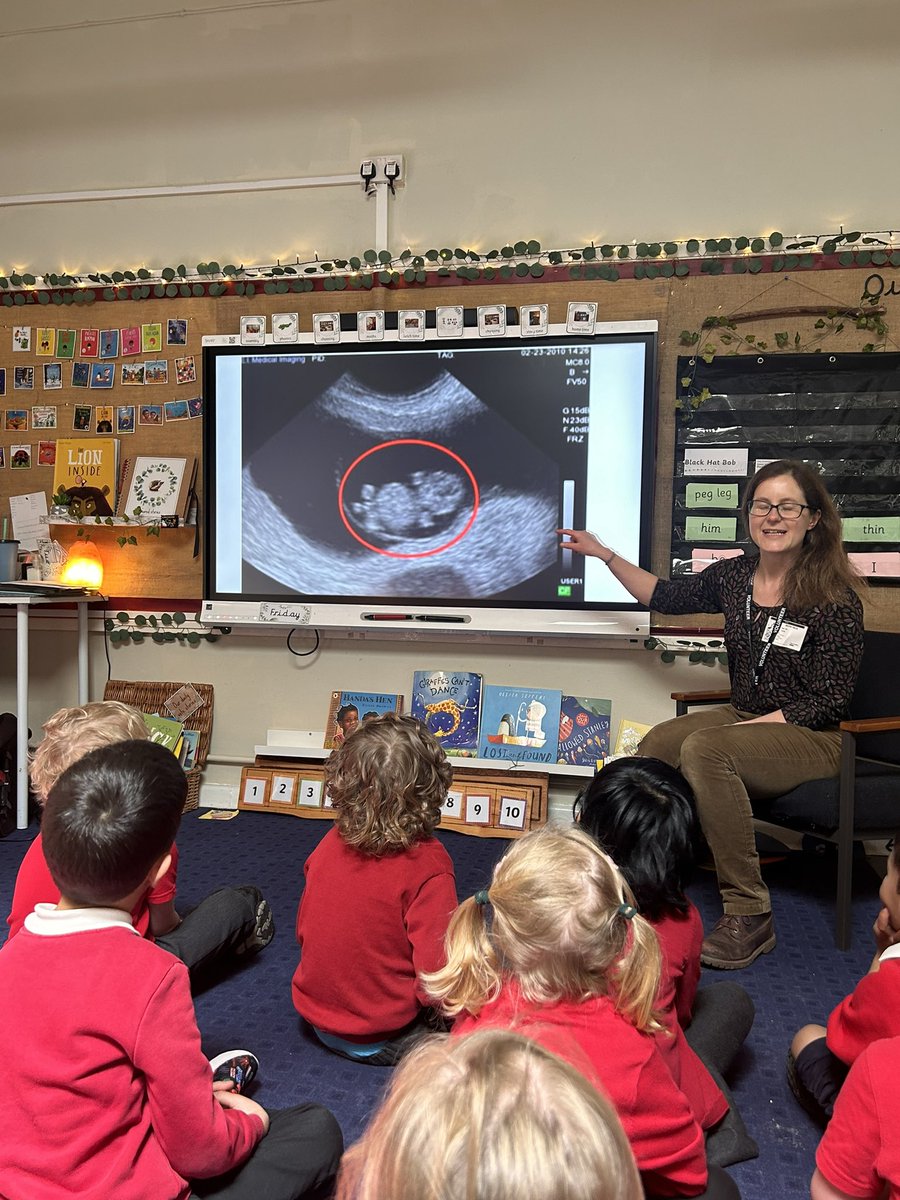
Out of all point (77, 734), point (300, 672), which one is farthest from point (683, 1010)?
point (300, 672)

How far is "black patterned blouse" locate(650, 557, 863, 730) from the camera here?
99.8 inches

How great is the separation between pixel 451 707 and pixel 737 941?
149 cm

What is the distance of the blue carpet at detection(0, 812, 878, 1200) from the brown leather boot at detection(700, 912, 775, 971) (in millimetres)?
33

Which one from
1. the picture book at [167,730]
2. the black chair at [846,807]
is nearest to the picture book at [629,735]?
the black chair at [846,807]

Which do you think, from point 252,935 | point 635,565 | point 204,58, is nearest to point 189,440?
point 204,58

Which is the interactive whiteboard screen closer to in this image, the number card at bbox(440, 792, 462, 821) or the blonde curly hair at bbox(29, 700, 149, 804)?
the number card at bbox(440, 792, 462, 821)

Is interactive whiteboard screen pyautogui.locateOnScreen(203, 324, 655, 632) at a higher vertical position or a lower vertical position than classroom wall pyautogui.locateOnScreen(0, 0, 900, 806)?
lower

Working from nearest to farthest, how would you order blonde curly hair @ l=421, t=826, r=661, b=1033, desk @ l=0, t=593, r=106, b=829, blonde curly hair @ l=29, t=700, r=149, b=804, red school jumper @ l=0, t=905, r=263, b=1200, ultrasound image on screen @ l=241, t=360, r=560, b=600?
red school jumper @ l=0, t=905, r=263, b=1200 < blonde curly hair @ l=421, t=826, r=661, b=1033 < blonde curly hair @ l=29, t=700, r=149, b=804 < desk @ l=0, t=593, r=106, b=829 < ultrasound image on screen @ l=241, t=360, r=560, b=600

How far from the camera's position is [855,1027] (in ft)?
4.66

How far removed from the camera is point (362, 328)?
3537 millimetres

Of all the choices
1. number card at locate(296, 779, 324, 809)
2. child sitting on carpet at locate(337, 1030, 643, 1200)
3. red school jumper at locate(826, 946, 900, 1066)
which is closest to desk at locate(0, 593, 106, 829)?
number card at locate(296, 779, 324, 809)

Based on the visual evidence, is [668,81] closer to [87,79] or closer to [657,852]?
[87,79]

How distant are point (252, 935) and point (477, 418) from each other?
1994 mm

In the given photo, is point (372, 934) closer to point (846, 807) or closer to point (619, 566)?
point (846, 807)
